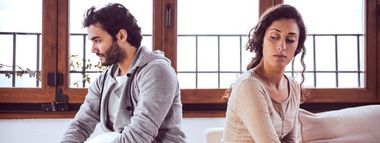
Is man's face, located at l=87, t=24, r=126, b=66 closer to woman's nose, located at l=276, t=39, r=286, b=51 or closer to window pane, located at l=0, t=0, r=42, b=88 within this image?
woman's nose, located at l=276, t=39, r=286, b=51

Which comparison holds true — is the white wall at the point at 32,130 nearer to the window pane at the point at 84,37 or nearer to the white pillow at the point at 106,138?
the window pane at the point at 84,37

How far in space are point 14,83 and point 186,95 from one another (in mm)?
1044

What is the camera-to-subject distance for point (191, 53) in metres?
3.20

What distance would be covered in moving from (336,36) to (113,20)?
170 centimetres

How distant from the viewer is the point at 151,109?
1854mm

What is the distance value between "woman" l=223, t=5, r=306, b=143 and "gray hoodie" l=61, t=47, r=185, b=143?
0.29m

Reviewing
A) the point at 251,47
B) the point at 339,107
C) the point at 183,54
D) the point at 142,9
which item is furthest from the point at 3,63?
the point at 339,107

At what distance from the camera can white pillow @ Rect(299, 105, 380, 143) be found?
217cm

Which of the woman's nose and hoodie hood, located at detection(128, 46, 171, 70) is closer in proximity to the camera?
the woman's nose

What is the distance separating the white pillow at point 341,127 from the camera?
85.4 inches

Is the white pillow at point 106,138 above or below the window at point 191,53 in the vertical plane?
below

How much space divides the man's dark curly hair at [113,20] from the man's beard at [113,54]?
40 mm

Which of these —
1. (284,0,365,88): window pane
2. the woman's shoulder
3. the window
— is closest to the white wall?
the window

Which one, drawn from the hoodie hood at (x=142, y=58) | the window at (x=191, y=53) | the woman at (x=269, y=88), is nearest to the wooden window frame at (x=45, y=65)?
the window at (x=191, y=53)
